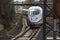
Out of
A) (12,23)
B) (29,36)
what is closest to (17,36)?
(29,36)

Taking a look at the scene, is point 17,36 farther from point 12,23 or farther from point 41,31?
point 12,23

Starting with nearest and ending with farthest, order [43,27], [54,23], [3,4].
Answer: [3,4] → [43,27] → [54,23]

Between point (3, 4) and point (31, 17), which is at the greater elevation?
point (3, 4)

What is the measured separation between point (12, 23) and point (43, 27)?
1.67ft

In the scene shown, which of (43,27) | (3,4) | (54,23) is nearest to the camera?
(3,4)

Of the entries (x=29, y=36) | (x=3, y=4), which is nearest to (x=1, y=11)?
(x=3, y=4)

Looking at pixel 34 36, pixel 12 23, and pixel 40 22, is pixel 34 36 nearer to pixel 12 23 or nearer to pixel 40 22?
pixel 40 22

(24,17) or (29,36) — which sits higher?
(24,17)

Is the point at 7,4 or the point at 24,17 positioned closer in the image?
the point at 7,4

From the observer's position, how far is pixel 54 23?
1.83 metres

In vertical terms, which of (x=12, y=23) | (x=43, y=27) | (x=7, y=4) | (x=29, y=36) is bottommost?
(x=29, y=36)

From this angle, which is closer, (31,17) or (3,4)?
(3,4)

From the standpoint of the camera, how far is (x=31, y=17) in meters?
1.76

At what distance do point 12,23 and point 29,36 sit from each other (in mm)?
645
